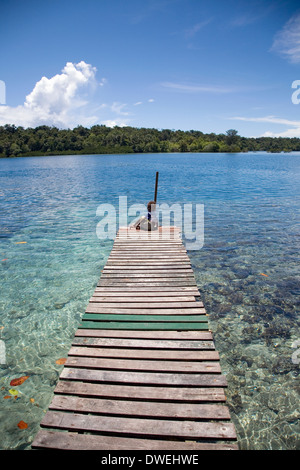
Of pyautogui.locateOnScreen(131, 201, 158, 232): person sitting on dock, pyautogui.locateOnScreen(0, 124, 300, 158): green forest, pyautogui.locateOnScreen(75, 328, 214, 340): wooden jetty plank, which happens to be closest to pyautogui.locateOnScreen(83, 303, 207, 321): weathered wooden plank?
pyautogui.locateOnScreen(75, 328, 214, 340): wooden jetty plank

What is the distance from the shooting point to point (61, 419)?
11.5ft

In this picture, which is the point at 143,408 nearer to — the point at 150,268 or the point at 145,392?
the point at 145,392

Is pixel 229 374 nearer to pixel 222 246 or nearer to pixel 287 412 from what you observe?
pixel 287 412

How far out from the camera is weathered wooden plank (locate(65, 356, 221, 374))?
165 inches

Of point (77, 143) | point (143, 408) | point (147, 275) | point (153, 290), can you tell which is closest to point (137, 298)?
point (153, 290)

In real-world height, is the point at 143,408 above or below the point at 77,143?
below

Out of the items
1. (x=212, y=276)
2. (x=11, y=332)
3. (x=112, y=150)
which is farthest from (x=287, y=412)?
(x=112, y=150)

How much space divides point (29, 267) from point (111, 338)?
654 cm

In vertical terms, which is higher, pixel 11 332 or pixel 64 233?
pixel 64 233

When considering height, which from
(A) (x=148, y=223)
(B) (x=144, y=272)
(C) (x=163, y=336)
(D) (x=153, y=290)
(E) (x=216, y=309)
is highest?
(A) (x=148, y=223)

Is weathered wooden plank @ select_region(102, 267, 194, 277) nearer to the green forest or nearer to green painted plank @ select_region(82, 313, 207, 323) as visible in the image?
green painted plank @ select_region(82, 313, 207, 323)

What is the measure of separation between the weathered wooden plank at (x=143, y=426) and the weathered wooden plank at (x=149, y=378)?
551 millimetres

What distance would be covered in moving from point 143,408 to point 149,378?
48 centimetres

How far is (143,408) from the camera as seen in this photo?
3604mm
